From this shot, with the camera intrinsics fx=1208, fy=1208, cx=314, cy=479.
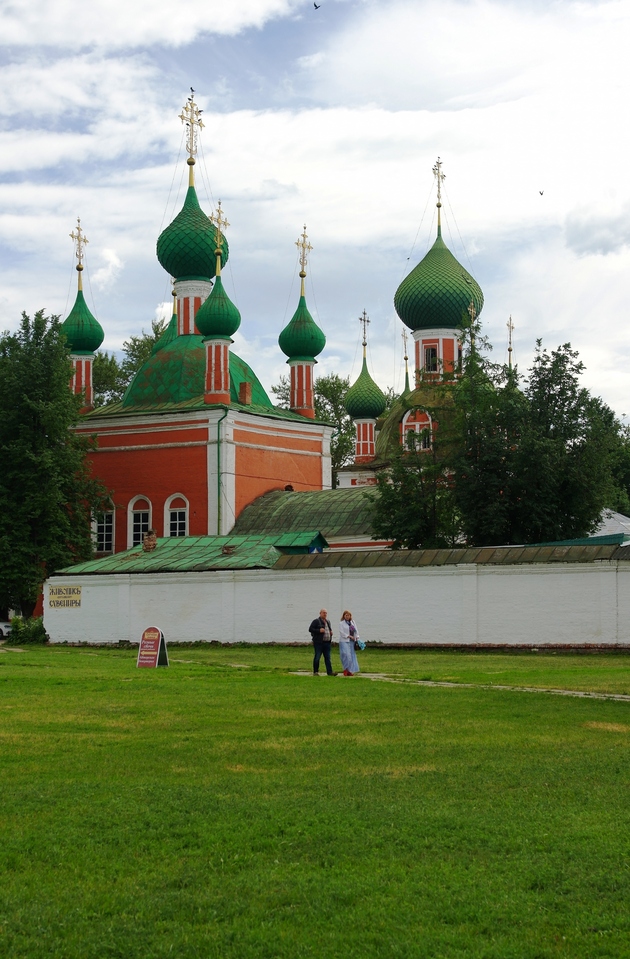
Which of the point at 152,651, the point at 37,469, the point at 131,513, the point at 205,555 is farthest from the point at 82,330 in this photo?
the point at 152,651

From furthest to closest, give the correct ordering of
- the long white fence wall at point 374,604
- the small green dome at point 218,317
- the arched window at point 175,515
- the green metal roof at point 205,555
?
the arched window at point 175,515 → the small green dome at point 218,317 → the green metal roof at point 205,555 → the long white fence wall at point 374,604

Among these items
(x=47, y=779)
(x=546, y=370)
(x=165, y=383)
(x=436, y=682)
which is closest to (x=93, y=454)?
(x=165, y=383)

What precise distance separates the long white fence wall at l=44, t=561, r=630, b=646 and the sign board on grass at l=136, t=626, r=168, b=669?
574 cm

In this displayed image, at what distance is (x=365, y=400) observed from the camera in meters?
50.3

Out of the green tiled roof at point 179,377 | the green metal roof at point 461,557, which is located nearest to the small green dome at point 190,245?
the green tiled roof at point 179,377

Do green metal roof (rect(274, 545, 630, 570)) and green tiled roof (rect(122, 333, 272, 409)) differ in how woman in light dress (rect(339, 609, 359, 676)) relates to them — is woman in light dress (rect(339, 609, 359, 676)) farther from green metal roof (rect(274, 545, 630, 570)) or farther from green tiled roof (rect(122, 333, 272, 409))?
green tiled roof (rect(122, 333, 272, 409))

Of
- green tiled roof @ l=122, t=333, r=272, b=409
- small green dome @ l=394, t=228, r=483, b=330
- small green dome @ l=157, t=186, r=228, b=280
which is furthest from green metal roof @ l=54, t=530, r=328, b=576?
small green dome @ l=394, t=228, r=483, b=330

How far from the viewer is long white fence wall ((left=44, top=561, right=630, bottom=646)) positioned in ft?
70.4

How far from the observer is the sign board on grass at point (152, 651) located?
18.8m

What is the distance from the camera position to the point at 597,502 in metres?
27.6

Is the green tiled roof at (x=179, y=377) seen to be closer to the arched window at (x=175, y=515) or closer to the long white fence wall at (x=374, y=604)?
the arched window at (x=175, y=515)

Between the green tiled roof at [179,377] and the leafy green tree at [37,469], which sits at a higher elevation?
the green tiled roof at [179,377]

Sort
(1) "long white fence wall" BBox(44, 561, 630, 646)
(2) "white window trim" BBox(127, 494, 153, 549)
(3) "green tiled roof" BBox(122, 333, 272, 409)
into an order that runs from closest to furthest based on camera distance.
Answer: (1) "long white fence wall" BBox(44, 561, 630, 646) < (2) "white window trim" BBox(127, 494, 153, 549) < (3) "green tiled roof" BBox(122, 333, 272, 409)

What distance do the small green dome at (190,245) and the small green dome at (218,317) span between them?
4041 millimetres
